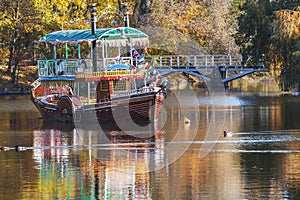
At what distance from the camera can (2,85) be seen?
251 ft

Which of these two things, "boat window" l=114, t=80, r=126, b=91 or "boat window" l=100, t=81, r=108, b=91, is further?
"boat window" l=114, t=80, r=126, b=91

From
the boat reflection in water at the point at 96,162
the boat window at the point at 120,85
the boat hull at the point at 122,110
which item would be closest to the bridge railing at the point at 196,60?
the boat window at the point at 120,85

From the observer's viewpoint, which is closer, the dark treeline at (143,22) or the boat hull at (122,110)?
the boat hull at (122,110)

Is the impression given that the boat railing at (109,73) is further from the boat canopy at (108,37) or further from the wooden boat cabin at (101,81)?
the boat canopy at (108,37)

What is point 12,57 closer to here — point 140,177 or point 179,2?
point 179,2

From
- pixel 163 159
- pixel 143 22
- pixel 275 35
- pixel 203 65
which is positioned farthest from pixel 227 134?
pixel 143 22

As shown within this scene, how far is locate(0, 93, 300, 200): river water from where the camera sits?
81.8ft

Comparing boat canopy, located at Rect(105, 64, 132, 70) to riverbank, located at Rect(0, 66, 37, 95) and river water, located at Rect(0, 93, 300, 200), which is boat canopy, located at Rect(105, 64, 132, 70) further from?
riverbank, located at Rect(0, 66, 37, 95)

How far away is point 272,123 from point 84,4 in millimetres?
37958

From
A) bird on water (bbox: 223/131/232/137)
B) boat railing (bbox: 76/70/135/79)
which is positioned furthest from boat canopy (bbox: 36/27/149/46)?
bird on water (bbox: 223/131/232/137)

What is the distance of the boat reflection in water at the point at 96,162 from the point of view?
25.1 m

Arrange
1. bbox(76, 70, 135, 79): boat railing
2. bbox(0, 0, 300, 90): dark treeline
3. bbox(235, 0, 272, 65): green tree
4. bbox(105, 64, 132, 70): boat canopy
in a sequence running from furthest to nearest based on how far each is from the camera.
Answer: bbox(0, 0, 300, 90): dark treeline
bbox(235, 0, 272, 65): green tree
bbox(105, 64, 132, 70): boat canopy
bbox(76, 70, 135, 79): boat railing

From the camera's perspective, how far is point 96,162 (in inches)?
1217

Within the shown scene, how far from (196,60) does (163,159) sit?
1637 inches
